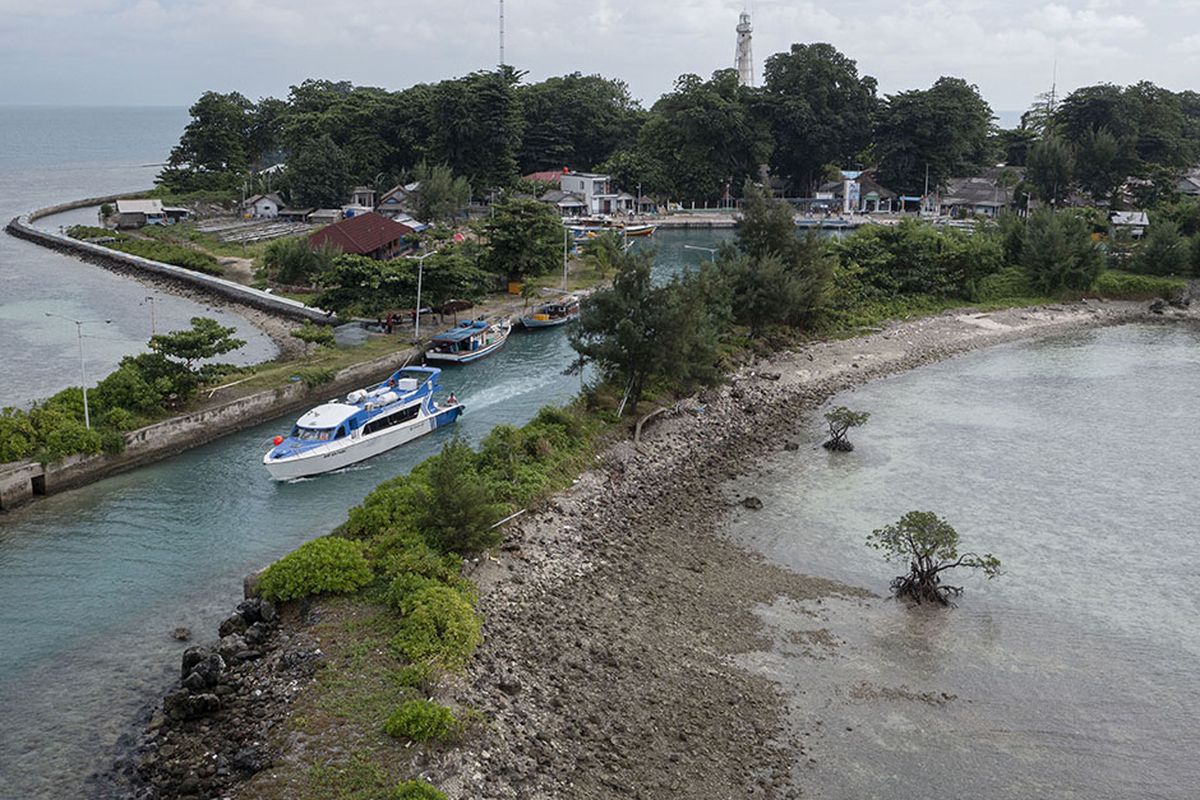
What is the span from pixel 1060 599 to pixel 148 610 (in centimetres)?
2076

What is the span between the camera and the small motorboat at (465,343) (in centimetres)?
4022

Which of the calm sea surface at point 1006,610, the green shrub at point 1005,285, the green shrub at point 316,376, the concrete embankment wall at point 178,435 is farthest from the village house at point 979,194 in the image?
the green shrub at point 316,376

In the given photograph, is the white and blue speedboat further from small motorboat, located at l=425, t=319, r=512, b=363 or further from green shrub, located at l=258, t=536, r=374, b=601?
green shrub, located at l=258, t=536, r=374, b=601

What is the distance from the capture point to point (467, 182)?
79125 mm

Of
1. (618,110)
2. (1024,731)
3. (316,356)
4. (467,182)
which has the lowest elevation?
(1024,731)

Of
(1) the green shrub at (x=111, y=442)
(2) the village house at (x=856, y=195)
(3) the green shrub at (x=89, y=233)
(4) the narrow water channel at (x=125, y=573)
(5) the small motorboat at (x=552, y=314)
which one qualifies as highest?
(2) the village house at (x=856, y=195)

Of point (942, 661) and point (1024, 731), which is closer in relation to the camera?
point (1024, 731)

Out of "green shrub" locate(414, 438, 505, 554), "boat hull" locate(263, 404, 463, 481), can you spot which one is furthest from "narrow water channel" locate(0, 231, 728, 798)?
"green shrub" locate(414, 438, 505, 554)

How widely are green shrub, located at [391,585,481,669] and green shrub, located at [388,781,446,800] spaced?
3301 millimetres

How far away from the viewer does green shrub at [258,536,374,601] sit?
19219mm

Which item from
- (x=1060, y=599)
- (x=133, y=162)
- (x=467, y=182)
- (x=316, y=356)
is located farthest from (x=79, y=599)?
(x=133, y=162)

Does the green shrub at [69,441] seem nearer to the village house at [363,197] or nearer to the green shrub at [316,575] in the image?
the green shrub at [316,575]

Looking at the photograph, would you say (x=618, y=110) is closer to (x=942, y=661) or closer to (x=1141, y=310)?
(x=1141, y=310)

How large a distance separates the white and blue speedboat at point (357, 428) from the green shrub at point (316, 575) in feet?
27.1
